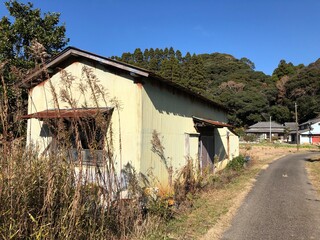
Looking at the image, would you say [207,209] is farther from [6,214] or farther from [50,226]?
[6,214]

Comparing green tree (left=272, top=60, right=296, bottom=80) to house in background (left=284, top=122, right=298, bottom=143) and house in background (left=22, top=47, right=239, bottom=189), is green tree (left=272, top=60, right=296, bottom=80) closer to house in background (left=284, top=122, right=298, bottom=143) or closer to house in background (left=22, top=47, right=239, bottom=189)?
house in background (left=284, top=122, right=298, bottom=143)

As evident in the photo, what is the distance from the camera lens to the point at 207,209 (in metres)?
7.04

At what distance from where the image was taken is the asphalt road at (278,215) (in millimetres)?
5405

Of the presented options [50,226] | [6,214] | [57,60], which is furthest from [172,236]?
[57,60]

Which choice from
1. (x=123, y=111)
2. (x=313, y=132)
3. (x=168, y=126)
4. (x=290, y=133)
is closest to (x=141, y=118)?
(x=123, y=111)

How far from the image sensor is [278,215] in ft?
21.9

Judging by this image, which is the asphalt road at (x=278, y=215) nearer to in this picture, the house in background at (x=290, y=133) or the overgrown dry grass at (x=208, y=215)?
the overgrown dry grass at (x=208, y=215)

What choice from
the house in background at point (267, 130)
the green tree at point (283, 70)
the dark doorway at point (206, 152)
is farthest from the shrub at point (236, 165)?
the green tree at point (283, 70)

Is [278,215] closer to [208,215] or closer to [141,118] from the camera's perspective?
[208,215]

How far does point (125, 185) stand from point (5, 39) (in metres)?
10.5

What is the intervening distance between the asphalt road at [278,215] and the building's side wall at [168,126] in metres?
2.73

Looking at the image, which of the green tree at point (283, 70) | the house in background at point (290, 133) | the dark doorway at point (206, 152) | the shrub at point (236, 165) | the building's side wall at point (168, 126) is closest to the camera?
the building's side wall at point (168, 126)

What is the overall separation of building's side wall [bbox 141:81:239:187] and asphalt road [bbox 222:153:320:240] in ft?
8.94

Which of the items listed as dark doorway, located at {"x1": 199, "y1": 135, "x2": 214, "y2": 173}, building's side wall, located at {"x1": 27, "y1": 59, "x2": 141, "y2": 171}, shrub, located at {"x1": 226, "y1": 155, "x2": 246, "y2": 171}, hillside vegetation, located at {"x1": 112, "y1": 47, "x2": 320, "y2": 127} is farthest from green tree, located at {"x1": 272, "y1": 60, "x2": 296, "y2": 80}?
building's side wall, located at {"x1": 27, "y1": 59, "x2": 141, "y2": 171}
